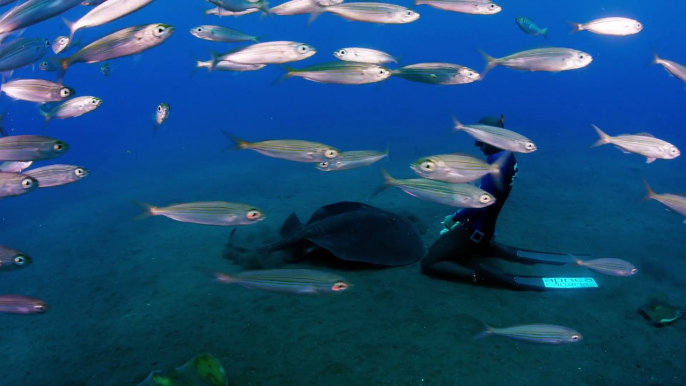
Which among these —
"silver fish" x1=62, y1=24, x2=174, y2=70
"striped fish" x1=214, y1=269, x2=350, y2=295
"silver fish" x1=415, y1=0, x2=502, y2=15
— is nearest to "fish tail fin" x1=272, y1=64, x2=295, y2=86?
"silver fish" x1=62, y1=24, x2=174, y2=70

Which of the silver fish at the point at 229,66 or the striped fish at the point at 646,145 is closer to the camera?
the striped fish at the point at 646,145

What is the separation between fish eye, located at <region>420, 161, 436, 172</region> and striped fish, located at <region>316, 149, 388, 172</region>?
85 centimetres

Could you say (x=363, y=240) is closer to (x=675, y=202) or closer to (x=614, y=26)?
(x=675, y=202)

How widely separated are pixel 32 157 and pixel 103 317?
7.20 ft

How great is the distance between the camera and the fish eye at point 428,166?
382cm

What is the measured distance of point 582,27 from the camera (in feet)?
16.9

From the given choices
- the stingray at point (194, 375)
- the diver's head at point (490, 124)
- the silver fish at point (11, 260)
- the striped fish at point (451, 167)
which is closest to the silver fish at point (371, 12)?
the diver's head at point (490, 124)

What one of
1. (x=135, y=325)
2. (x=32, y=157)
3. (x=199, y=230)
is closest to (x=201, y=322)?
(x=135, y=325)

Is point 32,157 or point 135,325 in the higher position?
point 32,157

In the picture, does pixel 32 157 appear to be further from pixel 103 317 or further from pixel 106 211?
pixel 106 211

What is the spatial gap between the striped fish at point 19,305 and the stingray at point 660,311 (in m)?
6.89

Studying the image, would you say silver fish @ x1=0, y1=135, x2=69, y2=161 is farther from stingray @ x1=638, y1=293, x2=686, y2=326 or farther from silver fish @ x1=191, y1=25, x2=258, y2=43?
stingray @ x1=638, y1=293, x2=686, y2=326

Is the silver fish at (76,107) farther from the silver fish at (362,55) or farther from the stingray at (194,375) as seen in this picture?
the stingray at (194,375)

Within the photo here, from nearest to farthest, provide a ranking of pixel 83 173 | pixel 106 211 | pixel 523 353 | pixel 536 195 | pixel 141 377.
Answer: pixel 141 377, pixel 523 353, pixel 83 173, pixel 536 195, pixel 106 211
